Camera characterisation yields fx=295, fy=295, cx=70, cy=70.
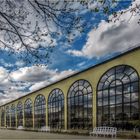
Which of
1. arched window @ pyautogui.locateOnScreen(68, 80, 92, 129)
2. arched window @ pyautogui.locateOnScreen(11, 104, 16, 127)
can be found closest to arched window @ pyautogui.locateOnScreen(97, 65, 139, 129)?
arched window @ pyautogui.locateOnScreen(68, 80, 92, 129)

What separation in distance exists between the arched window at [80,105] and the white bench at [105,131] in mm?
2896

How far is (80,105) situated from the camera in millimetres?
35031

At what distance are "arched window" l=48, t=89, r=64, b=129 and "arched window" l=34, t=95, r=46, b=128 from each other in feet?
8.79

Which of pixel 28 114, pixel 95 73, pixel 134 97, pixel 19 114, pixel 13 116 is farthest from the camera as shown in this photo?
pixel 13 116

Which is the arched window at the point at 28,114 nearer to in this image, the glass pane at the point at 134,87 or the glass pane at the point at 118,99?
the glass pane at the point at 118,99

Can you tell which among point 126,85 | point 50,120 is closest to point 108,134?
point 126,85

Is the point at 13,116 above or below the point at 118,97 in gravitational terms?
below

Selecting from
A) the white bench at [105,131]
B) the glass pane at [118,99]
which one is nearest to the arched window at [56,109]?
the white bench at [105,131]

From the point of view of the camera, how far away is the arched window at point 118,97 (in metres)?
26.7

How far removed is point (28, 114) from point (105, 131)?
1144 inches

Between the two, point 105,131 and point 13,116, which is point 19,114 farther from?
point 105,131

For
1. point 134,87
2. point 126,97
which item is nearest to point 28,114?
point 126,97

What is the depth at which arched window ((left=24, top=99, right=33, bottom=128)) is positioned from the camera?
5379 cm

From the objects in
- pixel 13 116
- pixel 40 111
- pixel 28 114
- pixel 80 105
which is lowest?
pixel 13 116
